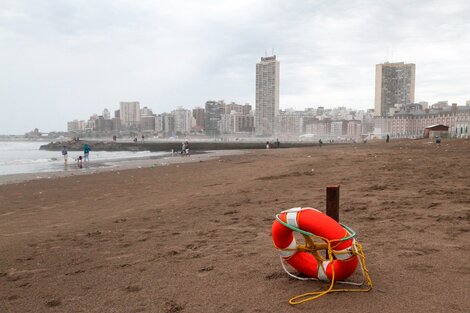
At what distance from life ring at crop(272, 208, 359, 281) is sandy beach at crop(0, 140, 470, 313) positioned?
0.18 meters

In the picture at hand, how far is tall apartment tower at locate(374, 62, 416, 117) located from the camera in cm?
18225

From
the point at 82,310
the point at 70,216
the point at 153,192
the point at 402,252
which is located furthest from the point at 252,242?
the point at 153,192

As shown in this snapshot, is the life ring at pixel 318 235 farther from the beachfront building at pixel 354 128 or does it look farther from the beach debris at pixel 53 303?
the beachfront building at pixel 354 128

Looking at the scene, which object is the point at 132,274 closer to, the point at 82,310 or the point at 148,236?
the point at 82,310

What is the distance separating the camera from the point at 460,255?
4.01 metres

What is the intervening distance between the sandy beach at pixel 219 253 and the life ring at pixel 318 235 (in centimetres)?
18

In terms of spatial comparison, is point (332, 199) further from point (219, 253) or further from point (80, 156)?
point (80, 156)

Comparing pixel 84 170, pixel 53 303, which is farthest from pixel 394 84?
pixel 53 303

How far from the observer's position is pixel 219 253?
15.4 feet

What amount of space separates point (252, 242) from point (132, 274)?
5.77 feet

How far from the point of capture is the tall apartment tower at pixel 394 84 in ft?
598

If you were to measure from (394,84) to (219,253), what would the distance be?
658ft

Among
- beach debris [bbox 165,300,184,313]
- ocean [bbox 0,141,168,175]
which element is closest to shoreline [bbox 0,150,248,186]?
ocean [bbox 0,141,168,175]

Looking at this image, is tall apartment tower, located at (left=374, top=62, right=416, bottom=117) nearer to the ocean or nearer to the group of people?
the ocean
